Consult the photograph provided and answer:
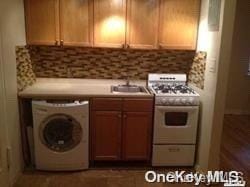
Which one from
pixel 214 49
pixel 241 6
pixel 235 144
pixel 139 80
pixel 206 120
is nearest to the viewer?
pixel 214 49

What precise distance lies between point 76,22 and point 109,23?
382 millimetres

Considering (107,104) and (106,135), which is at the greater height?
(107,104)

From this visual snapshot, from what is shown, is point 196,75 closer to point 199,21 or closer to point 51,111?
point 199,21

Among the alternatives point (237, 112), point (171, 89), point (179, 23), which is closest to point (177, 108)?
point (171, 89)

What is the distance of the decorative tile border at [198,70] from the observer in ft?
9.89

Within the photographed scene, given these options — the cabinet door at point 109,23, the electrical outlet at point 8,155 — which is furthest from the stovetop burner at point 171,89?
the electrical outlet at point 8,155

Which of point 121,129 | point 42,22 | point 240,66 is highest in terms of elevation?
point 42,22

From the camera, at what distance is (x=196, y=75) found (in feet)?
10.7

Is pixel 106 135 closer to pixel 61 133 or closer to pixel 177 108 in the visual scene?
pixel 61 133

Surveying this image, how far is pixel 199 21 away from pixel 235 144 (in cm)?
189

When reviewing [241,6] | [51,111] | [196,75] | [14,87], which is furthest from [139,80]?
[241,6]

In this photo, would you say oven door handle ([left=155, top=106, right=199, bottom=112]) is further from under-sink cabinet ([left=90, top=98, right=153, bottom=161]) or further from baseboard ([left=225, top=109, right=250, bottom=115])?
baseboard ([left=225, top=109, right=250, bottom=115])

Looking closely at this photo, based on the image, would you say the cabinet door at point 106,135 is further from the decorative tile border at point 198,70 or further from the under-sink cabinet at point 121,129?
the decorative tile border at point 198,70

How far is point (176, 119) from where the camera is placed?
3049 millimetres
